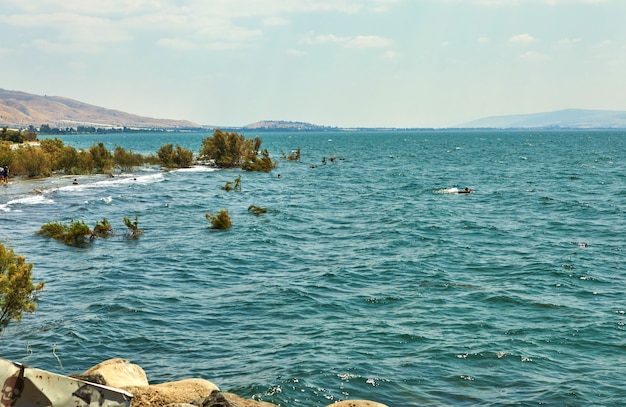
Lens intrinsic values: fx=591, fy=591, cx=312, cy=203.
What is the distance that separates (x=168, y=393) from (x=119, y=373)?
1.58 m

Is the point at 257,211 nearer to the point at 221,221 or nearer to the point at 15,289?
the point at 221,221

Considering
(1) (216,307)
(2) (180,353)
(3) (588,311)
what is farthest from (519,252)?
(2) (180,353)

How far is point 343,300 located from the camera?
22.3 metres

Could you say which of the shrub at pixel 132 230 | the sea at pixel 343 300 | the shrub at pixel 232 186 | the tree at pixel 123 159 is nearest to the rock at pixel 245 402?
the sea at pixel 343 300

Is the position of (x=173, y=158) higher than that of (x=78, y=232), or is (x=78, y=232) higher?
(x=173, y=158)

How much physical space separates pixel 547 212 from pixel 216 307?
31.1 meters

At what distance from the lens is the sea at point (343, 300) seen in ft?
50.7

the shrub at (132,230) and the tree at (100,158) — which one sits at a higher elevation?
the tree at (100,158)

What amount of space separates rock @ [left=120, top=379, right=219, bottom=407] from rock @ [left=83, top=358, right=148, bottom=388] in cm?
55

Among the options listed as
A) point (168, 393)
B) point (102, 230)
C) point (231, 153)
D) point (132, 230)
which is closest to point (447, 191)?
point (132, 230)

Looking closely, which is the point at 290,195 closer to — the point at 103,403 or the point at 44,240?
the point at 44,240

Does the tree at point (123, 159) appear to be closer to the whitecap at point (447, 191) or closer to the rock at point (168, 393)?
the whitecap at point (447, 191)

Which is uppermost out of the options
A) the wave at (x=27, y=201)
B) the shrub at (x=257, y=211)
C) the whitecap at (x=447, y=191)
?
the wave at (x=27, y=201)

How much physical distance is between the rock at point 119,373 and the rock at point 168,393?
55 centimetres
